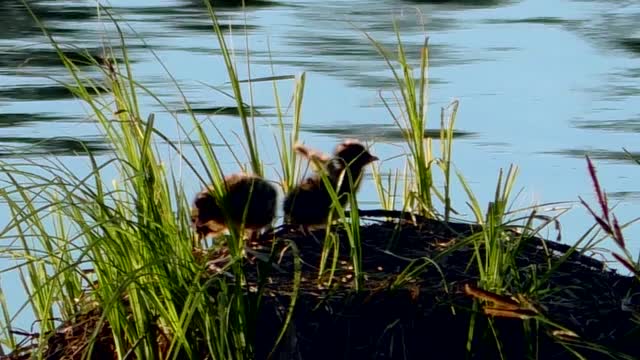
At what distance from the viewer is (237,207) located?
4324 millimetres

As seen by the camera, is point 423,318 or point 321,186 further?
point 321,186

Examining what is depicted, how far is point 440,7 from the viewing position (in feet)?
32.4

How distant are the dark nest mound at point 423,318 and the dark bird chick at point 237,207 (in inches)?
9.2

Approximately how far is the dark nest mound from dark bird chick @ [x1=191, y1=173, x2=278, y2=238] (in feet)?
0.76

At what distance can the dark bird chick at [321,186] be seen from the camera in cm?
442

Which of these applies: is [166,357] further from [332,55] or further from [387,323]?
[332,55]

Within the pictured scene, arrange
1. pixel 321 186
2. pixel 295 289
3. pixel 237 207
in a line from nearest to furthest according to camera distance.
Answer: pixel 295 289
pixel 237 207
pixel 321 186

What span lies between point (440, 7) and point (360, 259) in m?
6.12

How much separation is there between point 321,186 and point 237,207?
0.35 metres

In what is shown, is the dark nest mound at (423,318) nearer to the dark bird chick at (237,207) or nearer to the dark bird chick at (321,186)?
the dark bird chick at (237,207)

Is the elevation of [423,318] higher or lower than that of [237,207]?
lower

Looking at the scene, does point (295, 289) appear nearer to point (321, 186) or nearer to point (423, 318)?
point (423, 318)

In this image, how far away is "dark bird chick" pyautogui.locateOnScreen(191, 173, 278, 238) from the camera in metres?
4.26

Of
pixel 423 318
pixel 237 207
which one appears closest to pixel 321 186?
pixel 237 207
